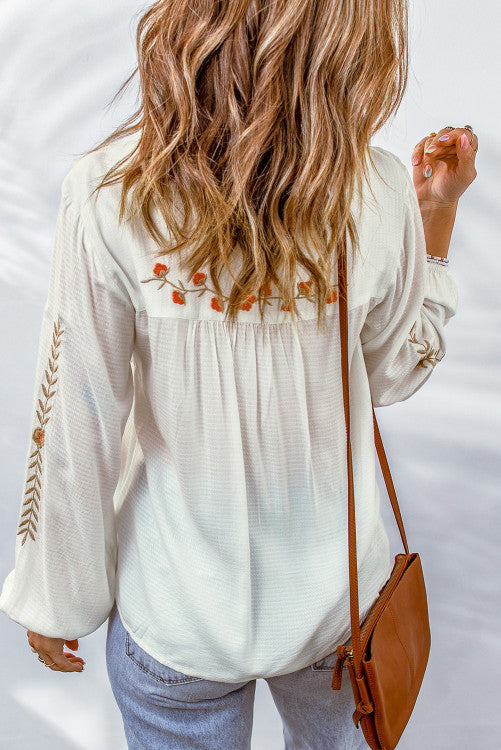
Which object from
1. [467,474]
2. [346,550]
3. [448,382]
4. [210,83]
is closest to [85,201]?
[210,83]

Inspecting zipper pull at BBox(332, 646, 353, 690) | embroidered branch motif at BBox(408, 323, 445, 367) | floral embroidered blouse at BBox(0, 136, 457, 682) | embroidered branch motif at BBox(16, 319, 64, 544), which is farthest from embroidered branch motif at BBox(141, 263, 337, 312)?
zipper pull at BBox(332, 646, 353, 690)

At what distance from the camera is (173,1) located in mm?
640

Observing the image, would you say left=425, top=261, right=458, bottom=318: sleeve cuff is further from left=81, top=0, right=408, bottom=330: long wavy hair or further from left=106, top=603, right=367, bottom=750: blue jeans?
left=106, top=603, right=367, bottom=750: blue jeans

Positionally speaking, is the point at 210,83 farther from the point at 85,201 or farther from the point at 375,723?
the point at 375,723

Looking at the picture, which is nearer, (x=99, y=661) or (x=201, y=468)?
(x=201, y=468)

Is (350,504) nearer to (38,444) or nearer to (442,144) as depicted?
(38,444)

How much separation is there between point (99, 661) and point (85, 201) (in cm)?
121

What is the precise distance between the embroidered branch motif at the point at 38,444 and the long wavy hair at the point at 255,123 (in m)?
0.15

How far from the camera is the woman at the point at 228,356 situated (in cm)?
66

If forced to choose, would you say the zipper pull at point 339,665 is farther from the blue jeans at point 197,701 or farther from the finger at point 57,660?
the finger at point 57,660

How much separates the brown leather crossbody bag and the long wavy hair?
10 cm

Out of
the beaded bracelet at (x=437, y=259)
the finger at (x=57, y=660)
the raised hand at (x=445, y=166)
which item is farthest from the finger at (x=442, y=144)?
the finger at (x=57, y=660)

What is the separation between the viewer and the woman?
0.66 meters

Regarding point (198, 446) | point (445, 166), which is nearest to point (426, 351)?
point (445, 166)
